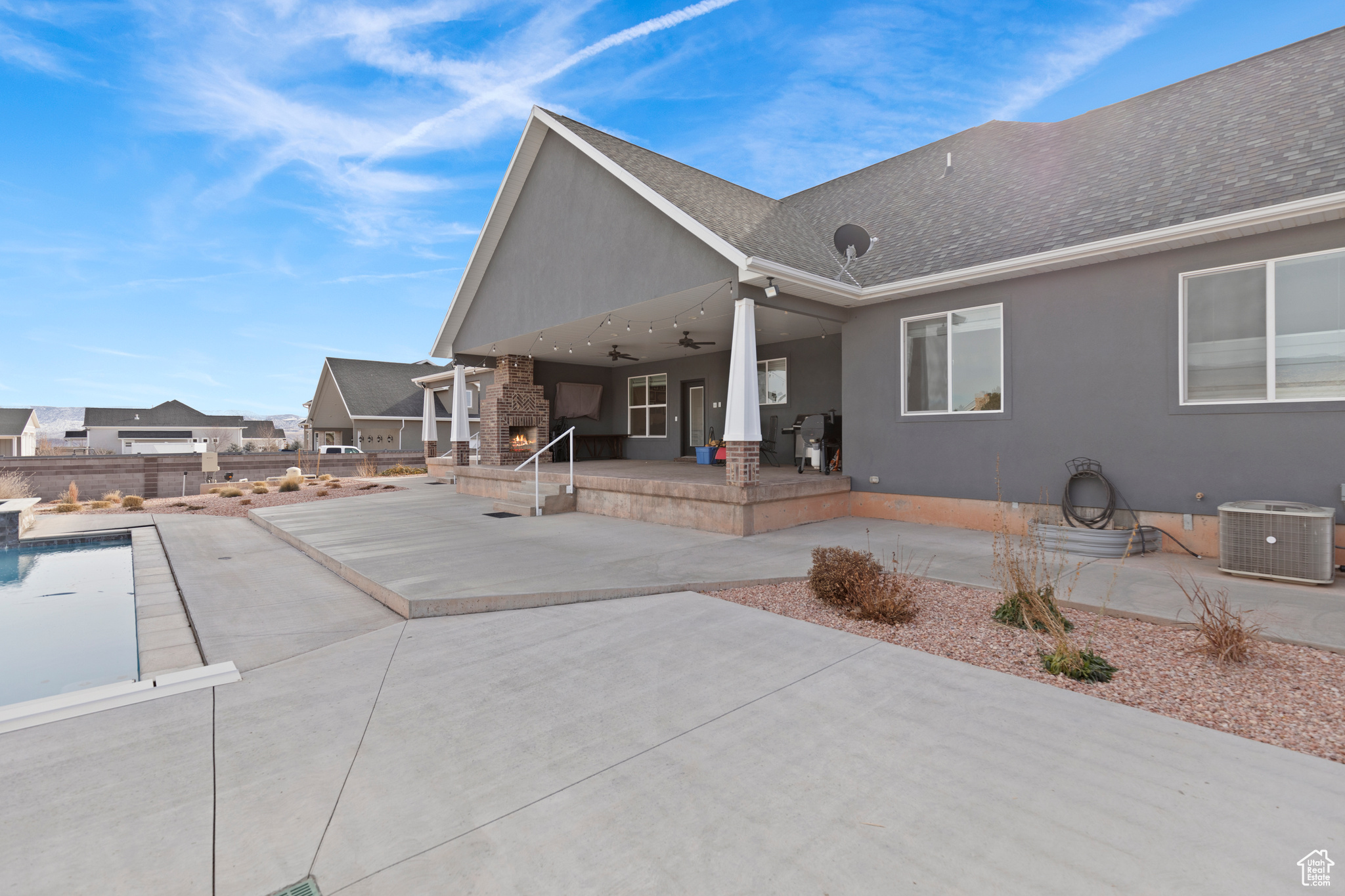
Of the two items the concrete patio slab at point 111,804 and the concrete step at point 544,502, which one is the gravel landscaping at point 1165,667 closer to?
the concrete patio slab at point 111,804

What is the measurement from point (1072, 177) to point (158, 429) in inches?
2311

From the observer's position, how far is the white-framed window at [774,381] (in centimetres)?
1239

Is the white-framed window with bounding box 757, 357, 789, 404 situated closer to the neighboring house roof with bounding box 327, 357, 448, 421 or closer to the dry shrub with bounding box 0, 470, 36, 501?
the dry shrub with bounding box 0, 470, 36, 501

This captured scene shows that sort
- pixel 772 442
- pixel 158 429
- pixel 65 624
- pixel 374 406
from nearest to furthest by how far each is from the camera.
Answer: pixel 65 624, pixel 772 442, pixel 374 406, pixel 158 429

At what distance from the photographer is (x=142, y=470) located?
18.0 meters

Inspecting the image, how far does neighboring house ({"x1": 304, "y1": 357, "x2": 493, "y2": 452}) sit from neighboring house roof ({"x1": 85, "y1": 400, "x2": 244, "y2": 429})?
21375 mm

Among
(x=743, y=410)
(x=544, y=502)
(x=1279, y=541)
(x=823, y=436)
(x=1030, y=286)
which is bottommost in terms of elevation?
(x=544, y=502)

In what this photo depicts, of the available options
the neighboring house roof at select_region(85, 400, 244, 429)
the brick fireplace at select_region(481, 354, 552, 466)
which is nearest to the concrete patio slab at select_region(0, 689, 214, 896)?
the brick fireplace at select_region(481, 354, 552, 466)

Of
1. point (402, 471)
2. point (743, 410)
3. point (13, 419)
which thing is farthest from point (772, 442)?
point (13, 419)

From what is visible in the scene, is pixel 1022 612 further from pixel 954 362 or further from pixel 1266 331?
pixel 954 362

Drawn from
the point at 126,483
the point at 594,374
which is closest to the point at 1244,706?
the point at 594,374

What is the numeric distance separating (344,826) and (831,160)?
19.2 metres

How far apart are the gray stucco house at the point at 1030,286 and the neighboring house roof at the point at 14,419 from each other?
148ft

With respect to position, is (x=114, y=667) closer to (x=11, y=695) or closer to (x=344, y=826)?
(x=11, y=695)
